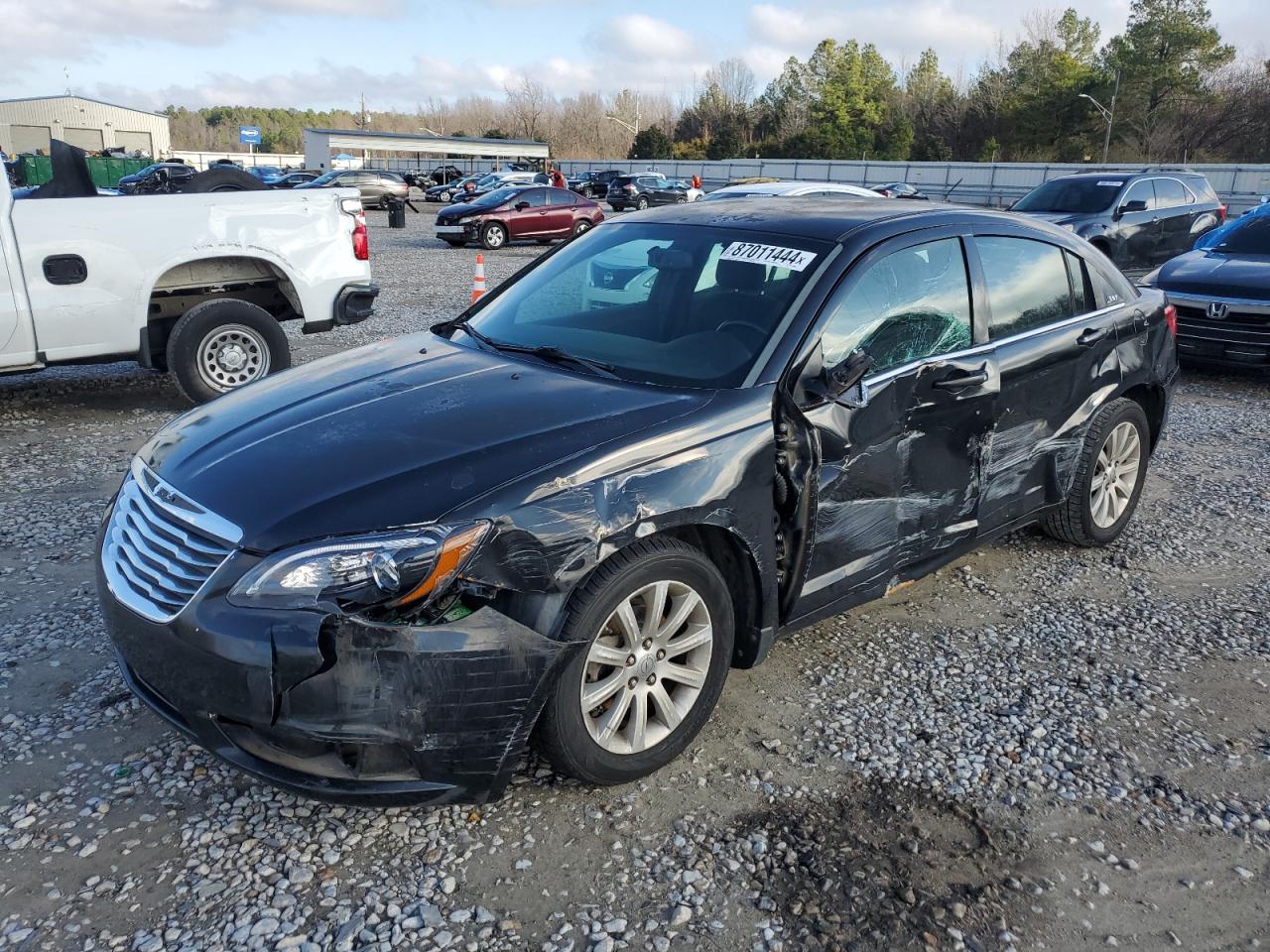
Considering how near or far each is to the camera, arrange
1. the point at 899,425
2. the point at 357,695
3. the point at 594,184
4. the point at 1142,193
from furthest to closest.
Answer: the point at 594,184 → the point at 1142,193 → the point at 899,425 → the point at 357,695

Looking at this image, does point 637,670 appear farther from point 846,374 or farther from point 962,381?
point 962,381

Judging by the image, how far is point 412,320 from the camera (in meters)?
11.7

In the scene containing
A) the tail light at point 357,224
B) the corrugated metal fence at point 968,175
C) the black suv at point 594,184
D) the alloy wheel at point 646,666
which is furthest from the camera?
the black suv at point 594,184

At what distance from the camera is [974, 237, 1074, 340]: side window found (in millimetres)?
4020

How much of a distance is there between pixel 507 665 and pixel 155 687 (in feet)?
3.36

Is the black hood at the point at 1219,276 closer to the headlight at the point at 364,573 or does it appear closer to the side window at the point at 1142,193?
the side window at the point at 1142,193

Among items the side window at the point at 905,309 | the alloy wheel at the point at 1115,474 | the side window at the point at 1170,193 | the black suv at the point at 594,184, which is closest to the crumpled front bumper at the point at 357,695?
the side window at the point at 905,309

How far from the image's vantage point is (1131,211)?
1355 centimetres

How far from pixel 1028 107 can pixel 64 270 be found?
2712 inches

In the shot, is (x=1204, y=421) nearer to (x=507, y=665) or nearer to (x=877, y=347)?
(x=877, y=347)

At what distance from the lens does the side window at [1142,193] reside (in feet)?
44.9

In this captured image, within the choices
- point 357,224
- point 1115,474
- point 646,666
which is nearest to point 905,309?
point 646,666

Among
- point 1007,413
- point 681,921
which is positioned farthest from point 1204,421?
point 681,921

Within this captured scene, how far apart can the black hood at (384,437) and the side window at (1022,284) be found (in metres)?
1.65
